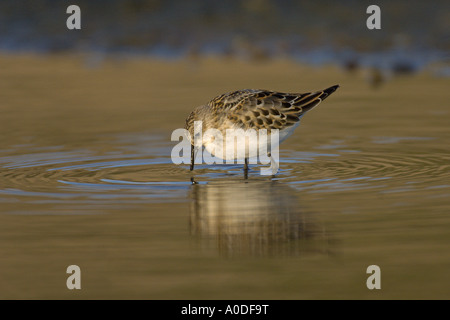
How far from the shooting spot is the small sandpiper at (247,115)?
11430 millimetres

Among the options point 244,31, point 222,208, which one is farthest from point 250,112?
point 244,31

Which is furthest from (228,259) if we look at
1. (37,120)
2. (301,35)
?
(301,35)

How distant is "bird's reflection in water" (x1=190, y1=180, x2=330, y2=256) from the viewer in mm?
7848

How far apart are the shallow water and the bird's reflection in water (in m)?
0.02

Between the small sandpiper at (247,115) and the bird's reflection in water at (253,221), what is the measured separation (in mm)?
1096

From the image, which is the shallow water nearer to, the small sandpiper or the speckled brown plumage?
the small sandpiper

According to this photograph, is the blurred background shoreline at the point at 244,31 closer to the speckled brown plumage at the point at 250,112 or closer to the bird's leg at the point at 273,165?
the speckled brown plumage at the point at 250,112

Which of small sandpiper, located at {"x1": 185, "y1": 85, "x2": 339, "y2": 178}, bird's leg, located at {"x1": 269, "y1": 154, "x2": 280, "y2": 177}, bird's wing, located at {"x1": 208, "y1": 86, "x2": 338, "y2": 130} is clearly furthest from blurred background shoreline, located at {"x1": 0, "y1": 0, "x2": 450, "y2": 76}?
bird's leg, located at {"x1": 269, "y1": 154, "x2": 280, "y2": 177}

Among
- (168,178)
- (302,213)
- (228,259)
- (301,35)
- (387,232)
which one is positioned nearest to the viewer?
(228,259)

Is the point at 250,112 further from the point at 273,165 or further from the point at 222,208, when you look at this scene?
the point at 222,208

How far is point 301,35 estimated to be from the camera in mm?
20328

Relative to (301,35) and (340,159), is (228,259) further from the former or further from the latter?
(301,35)
